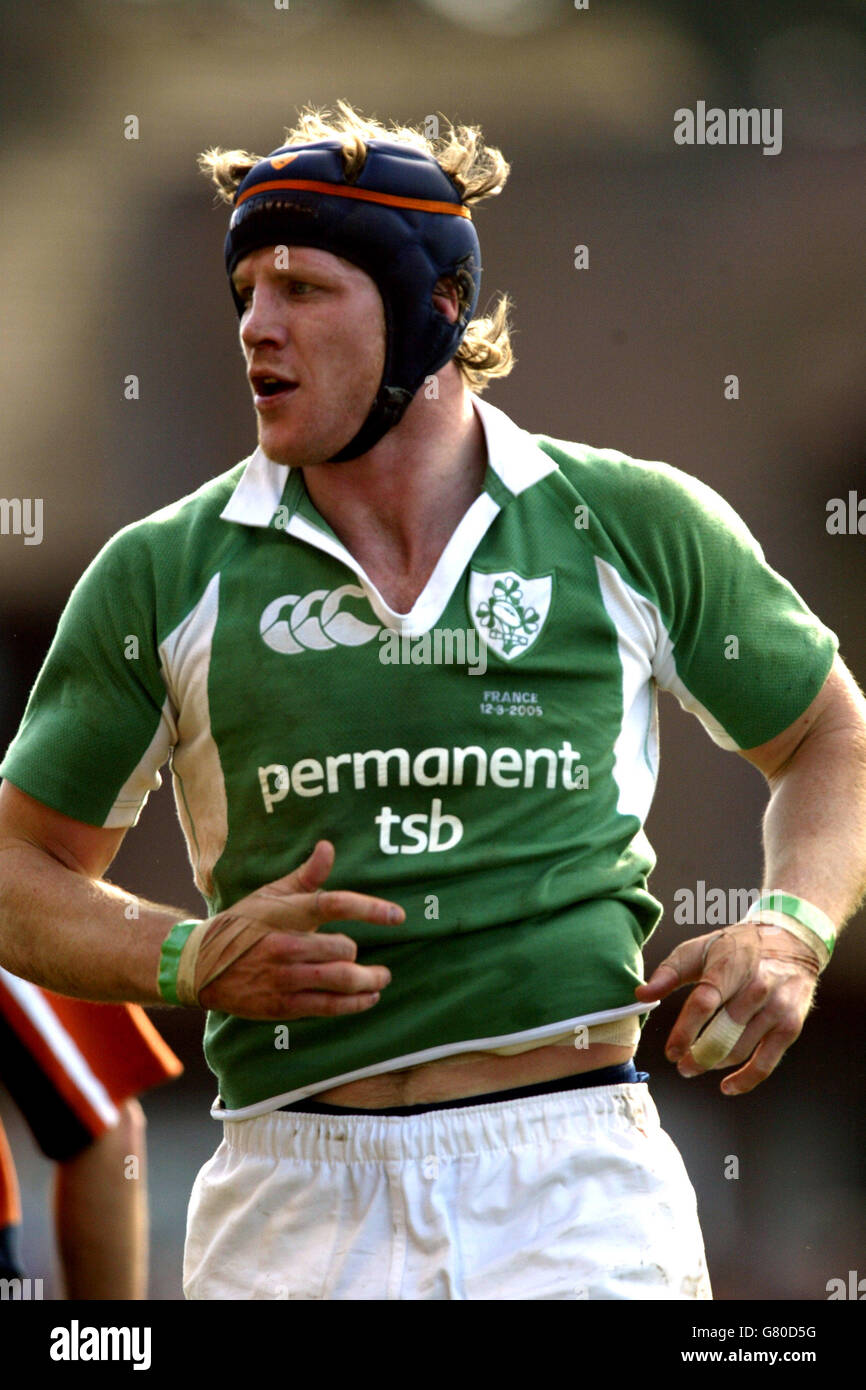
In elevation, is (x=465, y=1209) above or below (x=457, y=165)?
below

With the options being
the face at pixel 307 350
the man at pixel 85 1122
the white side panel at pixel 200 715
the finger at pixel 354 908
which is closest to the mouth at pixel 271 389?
the face at pixel 307 350

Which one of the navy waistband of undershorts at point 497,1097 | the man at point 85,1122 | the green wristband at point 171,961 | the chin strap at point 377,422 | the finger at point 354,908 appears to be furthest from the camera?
the man at point 85,1122

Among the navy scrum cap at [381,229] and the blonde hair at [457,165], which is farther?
the blonde hair at [457,165]

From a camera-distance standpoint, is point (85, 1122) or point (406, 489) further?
point (85, 1122)

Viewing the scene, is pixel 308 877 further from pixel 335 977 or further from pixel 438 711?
pixel 438 711

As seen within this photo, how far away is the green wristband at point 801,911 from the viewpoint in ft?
9.27

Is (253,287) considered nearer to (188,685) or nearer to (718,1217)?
(188,685)

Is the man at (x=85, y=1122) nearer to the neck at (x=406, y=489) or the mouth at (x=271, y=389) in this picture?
the neck at (x=406, y=489)

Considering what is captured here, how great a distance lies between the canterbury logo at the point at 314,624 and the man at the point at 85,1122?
1.80m

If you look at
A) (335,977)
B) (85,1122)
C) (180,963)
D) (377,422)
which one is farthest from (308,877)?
(85,1122)

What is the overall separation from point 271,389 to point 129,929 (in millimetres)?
911

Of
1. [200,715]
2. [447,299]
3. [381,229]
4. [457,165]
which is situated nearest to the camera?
[200,715]

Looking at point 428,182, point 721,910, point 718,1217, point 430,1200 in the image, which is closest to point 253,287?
point 428,182

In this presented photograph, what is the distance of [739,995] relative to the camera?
2.65 m
